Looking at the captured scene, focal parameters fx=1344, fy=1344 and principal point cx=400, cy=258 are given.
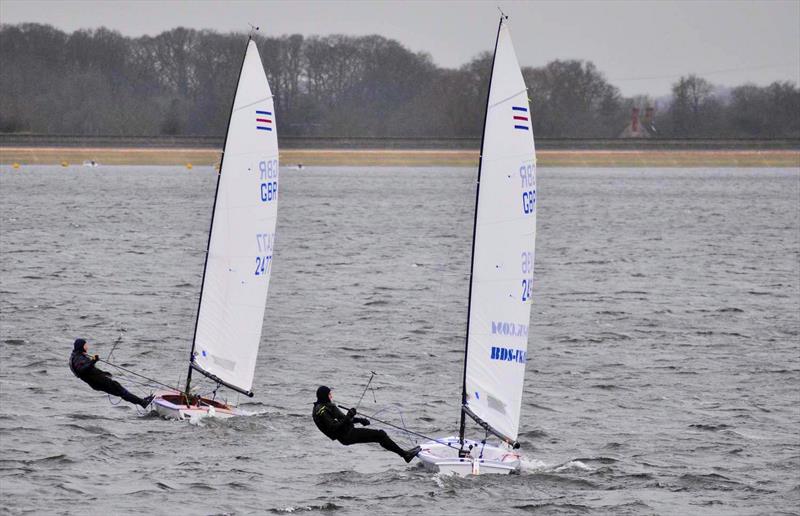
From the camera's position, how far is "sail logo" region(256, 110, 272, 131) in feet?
88.3

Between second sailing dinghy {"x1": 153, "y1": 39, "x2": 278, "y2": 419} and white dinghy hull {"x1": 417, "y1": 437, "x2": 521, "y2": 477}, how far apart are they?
17.5 ft

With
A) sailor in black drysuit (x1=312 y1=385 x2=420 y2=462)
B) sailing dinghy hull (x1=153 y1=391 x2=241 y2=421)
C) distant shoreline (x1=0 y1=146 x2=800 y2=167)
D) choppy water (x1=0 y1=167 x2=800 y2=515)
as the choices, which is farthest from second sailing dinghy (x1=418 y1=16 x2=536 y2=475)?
distant shoreline (x1=0 y1=146 x2=800 y2=167)

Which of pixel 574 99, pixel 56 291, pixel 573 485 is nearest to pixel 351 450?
pixel 573 485

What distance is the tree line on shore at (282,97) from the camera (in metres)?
162

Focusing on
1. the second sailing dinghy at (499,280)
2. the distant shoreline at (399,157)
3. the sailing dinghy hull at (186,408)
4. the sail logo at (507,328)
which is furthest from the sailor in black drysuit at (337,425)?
the distant shoreline at (399,157)

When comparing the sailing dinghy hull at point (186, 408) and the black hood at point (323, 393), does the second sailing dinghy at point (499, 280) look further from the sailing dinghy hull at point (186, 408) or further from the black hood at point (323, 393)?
the sailing dinghy hull at point (186, 408)

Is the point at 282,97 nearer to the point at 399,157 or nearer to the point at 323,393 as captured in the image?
the point at 399,157

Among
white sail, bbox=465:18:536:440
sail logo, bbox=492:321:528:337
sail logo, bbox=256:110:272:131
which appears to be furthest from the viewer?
sail logo, bbox=256:110:272:131

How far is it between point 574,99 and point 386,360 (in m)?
152

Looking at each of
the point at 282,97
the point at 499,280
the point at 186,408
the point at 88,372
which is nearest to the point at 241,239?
the point at 186,408

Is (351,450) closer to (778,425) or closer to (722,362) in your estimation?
(778,425)

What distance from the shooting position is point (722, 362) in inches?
1383

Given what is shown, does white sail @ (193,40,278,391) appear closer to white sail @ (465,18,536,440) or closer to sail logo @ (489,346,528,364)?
white sail @ (465,18,536,440)

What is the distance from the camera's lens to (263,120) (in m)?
27.0
